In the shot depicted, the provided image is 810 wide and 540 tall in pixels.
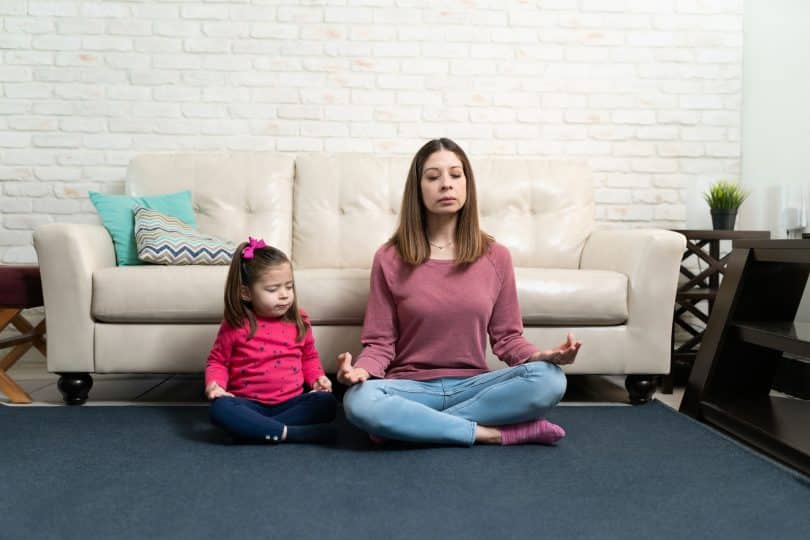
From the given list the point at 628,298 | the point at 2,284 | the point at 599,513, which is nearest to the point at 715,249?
the point at 628,298

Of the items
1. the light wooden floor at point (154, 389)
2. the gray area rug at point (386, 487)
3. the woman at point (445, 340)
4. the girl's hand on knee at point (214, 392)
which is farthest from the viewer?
the light wooden floor at point (154, 389)

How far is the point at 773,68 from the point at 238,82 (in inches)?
96.8

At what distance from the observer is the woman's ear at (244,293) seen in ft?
6.64

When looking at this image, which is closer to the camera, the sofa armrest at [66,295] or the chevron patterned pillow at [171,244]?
the sofa armrest at [66,295]

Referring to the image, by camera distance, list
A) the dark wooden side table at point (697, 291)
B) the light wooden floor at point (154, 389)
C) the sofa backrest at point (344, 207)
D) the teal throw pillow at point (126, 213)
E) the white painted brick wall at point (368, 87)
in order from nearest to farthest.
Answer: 1. the light wooden floor at point (154, 389)
2. the teal throw pillow at point (126, 213)
3. the dark wooden side table at point (697, 291)
4. the sofa backrest at point (344, 207)
5. the white painted brick wall at point (368, 87)

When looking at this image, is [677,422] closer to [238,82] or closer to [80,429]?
[80,429]

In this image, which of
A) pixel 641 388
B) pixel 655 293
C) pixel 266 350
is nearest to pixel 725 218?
pixel 655 293

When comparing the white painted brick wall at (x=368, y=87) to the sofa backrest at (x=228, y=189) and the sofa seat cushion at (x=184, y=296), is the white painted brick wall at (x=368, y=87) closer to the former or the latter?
the sofa backrest at (x=228, y=189)

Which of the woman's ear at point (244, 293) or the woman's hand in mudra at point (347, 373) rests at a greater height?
the woman's ear at point (244, 293)

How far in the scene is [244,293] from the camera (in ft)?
6.67

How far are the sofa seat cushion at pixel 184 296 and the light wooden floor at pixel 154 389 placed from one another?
1.09 ft

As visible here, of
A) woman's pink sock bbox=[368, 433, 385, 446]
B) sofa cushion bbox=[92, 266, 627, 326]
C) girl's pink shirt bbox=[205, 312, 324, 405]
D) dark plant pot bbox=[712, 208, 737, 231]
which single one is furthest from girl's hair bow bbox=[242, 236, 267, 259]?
dark plant pot bbox=[712, 208, 737, 231]

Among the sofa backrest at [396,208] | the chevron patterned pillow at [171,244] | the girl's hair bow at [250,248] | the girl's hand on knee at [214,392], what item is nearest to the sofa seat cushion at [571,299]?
the sofa backrest at [396,208]

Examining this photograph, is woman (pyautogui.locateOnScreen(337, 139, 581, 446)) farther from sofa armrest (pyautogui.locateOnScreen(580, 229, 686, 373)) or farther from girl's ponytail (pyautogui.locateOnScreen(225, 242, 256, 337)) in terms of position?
sofa armrest (pyautogui.locateOnScreen(580, 229, 686, 373))
